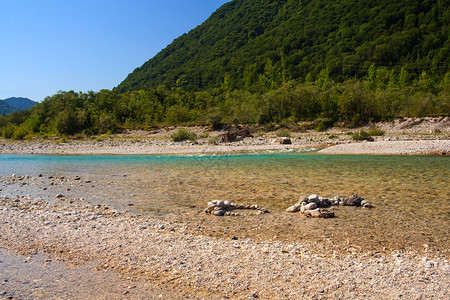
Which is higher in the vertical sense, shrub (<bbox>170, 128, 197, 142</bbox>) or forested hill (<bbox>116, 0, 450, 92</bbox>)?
forested hill (<bbox>116, 0, 450, 92</bbox>)

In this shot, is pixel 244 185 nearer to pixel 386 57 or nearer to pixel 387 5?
pixel 386 57

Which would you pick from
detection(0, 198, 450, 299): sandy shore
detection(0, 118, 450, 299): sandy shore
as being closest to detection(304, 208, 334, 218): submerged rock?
detection(0, 118, 450, 299): sandy shore

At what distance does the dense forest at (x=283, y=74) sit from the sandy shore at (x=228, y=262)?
→ 33.7 m

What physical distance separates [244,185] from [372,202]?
4.32 metres

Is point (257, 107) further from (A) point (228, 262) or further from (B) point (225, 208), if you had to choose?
(A) point (228, 262)

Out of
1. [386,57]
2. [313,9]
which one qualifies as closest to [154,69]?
[313,9]

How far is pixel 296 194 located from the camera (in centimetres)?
897

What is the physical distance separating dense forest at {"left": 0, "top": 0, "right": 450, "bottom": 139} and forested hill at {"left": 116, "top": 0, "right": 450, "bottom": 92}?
1.22ft

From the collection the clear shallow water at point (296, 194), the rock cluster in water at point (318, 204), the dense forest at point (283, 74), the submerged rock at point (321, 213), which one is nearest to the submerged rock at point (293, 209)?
the rock cluster in water at point (318, 204)

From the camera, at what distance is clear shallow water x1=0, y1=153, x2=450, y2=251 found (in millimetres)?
5695

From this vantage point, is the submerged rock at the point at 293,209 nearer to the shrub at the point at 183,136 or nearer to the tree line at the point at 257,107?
the shrub at the point at 183,136

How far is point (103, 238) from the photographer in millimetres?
5555

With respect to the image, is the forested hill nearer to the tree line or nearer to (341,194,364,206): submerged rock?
the tree line

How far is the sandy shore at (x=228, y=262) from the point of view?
3.63 meters
